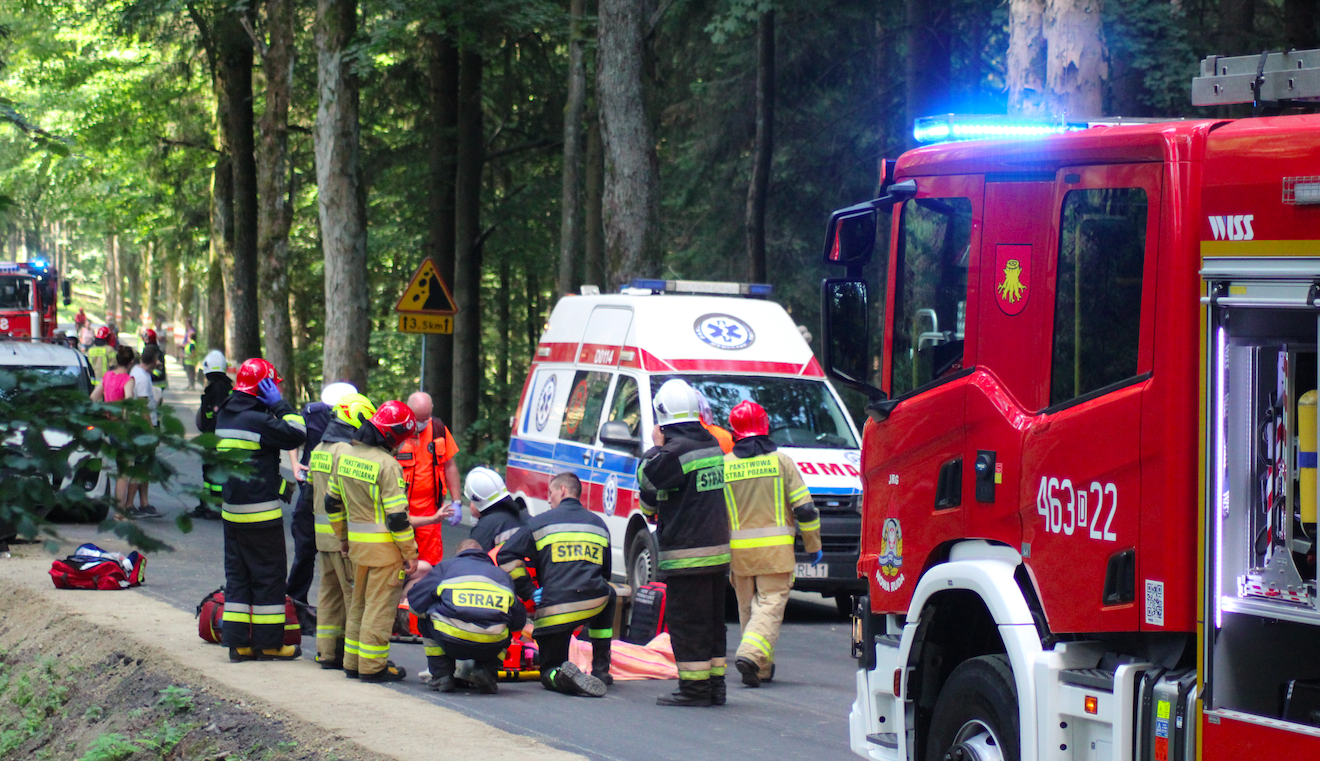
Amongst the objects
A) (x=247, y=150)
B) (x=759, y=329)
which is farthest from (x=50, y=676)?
(x=247, y=150)

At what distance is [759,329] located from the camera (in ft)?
42.1

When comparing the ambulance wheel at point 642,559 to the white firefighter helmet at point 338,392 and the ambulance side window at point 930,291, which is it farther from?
the ambulance side window at point 930,291

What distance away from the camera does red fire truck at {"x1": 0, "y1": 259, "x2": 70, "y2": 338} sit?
1336 inches

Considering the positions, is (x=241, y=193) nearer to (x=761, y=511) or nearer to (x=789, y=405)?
(x=789, y=405)

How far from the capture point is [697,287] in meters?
13.2

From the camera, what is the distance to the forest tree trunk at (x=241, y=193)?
28.7 metres

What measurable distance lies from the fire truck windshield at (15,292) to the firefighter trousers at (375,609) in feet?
94.5

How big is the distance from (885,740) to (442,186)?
67.0 ft

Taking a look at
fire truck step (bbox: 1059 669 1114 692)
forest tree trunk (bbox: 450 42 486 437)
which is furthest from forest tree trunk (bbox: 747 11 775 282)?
fire truck step (bbox: 1059 669 1114 692)

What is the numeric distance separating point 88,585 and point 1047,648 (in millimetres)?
9822

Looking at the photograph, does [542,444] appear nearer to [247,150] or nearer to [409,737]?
[409,737]

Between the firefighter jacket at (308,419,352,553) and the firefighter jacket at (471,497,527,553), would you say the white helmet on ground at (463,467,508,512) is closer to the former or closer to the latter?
the firefighter jacket at (471,497,527,553)

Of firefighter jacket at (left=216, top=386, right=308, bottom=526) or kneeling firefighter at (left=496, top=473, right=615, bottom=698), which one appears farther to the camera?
firefighter jacket at (left=216, top=386, right=308, bottom=526)

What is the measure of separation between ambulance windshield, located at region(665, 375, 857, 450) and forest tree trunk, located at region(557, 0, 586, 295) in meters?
8.17
